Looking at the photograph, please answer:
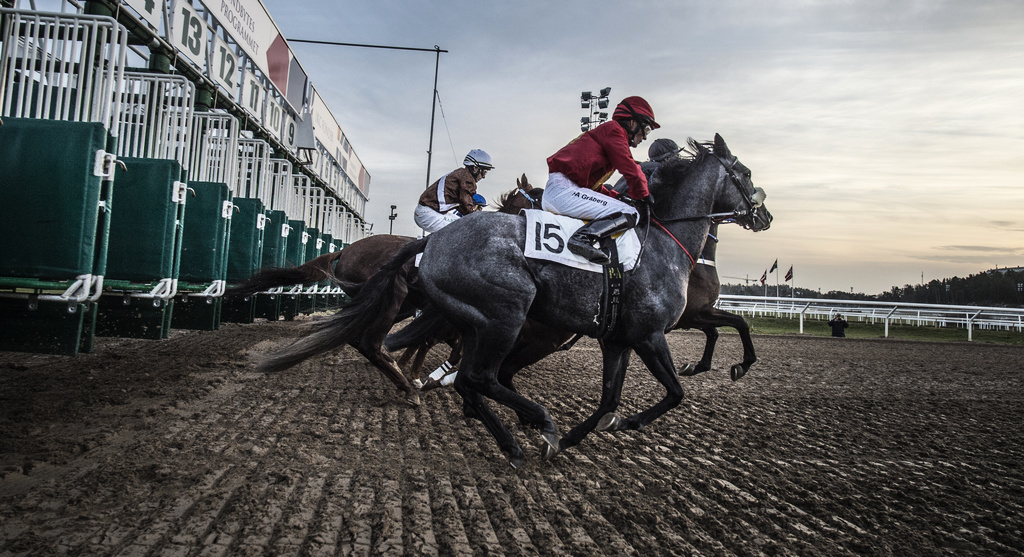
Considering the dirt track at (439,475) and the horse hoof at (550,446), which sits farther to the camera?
the horse hoof at (550,446)

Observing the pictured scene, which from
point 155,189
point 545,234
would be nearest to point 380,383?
point 545,234

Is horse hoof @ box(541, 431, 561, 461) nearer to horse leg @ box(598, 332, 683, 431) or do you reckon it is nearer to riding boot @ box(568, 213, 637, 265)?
horse leg @ box(598, 332, 683, 431)

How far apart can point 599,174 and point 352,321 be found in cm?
184

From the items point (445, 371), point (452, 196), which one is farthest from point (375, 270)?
point (445, 371)

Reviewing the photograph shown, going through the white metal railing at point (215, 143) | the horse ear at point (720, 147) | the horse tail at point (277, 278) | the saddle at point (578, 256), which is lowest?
the horse tail at point (277, 278)

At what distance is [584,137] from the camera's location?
406 cm

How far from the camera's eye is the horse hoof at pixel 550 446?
3328 mm

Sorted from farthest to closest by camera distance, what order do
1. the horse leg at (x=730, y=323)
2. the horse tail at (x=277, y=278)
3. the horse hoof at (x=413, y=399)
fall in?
1. the horse tail at (x=277, y=278)
2. the horse leg at (x=730, y=323)
3. the horse hoof at (x=413, y=399)

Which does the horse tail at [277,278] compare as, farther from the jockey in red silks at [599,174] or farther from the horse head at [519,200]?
the jockey in red silks at [599,174]

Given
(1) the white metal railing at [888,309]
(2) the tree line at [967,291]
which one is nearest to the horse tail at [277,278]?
(1) the white metal railing at [888,309]

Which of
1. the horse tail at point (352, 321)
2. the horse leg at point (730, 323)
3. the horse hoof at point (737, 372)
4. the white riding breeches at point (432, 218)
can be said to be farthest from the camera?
the white riding breeches at point (432, 218)

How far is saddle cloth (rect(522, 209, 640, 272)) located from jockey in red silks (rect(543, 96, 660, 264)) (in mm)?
70

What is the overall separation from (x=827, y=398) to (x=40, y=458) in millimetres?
6312

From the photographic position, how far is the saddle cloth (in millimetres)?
3574
